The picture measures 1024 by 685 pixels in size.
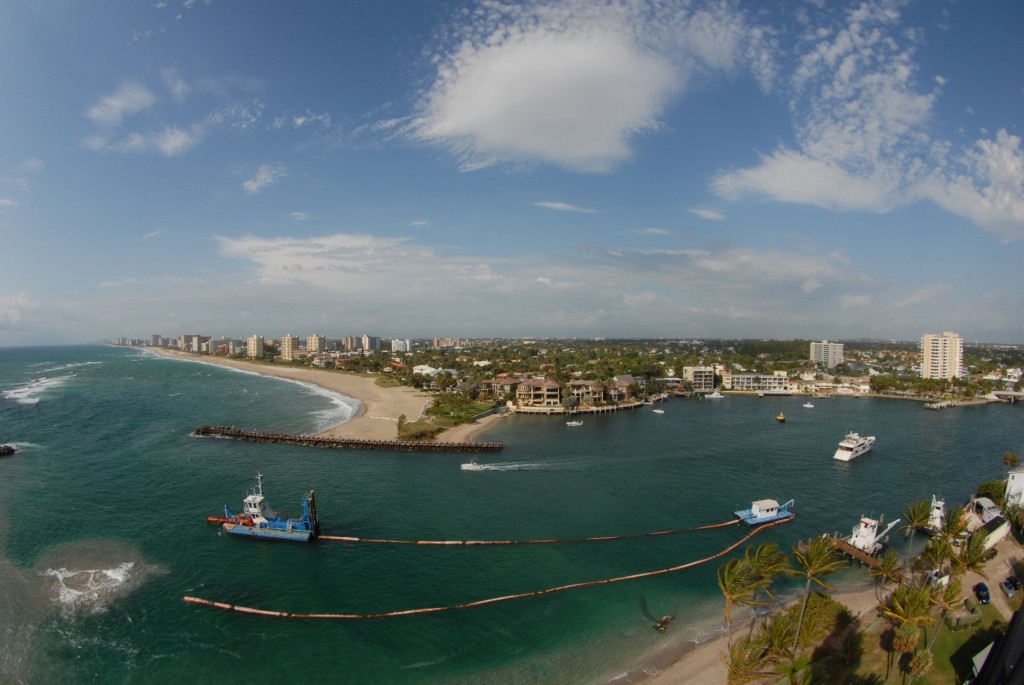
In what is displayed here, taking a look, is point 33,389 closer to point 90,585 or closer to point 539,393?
point 539,393

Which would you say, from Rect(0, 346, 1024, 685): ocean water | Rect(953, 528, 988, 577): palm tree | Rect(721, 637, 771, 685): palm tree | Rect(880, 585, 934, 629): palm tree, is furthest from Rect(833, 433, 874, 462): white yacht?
Rect(721, 637, 771, 685): palm tree

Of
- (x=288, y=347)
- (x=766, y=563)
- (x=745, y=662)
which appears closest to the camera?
(x=745, y=662)

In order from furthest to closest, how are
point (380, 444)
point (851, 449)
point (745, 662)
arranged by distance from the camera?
point (380, 444) → point (851, 449) → point (745, 662)

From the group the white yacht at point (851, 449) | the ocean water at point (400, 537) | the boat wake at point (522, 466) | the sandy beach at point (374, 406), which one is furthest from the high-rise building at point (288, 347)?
the white yacht at point (851, 449)

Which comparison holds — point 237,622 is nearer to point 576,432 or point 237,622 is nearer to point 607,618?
point 607,618

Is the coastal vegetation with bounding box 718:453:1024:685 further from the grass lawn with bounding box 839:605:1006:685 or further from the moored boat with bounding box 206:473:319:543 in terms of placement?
the moored boat with bounding box 206:473:319:543

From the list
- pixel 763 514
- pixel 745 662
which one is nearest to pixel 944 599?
pixel 745 662

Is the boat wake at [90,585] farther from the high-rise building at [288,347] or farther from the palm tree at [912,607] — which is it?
the high-rise building at [288,347]
